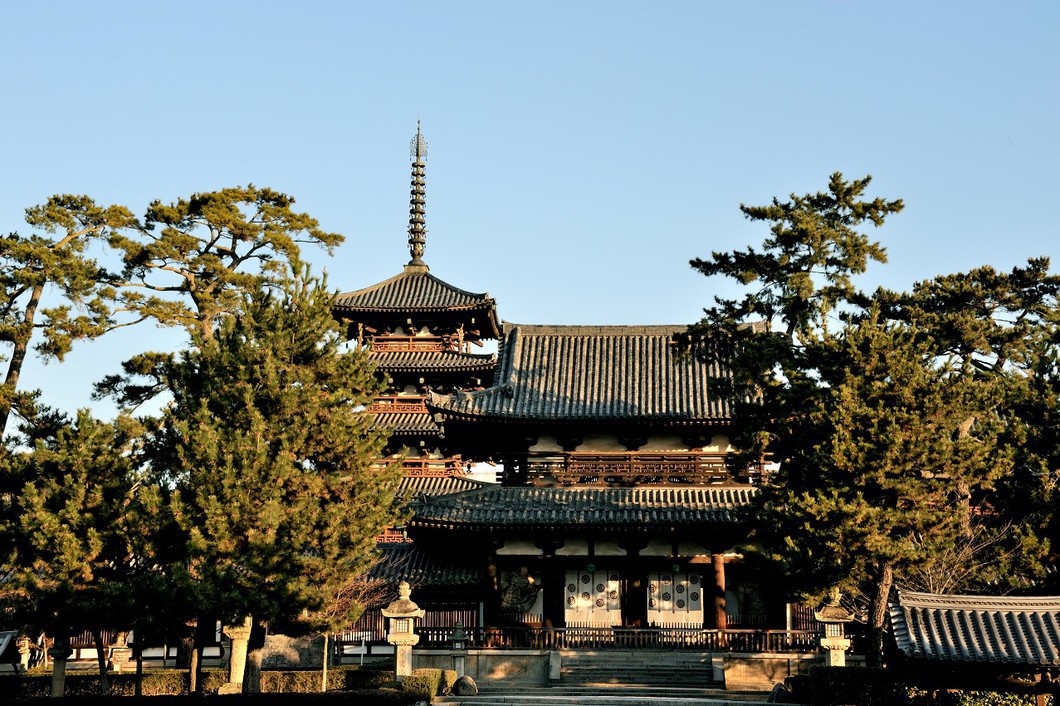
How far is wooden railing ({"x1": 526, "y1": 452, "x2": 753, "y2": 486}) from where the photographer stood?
3612cm

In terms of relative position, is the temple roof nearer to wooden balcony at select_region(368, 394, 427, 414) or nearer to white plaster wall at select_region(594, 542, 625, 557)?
wooden balcony at select_region(368, 394, 427, 414)

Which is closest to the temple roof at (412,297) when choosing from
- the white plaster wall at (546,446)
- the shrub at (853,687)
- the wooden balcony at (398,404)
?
the wooden balcony at (398,404)

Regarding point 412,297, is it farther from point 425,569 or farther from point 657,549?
point 657,549

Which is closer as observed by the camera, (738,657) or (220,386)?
(220,386)

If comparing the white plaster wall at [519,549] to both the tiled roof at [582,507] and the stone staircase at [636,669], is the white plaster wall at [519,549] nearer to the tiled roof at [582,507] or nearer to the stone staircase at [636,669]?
the tiled roof at [582,507]

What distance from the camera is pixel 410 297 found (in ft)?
160

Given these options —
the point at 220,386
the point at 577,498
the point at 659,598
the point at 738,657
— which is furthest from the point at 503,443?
the point at 220,386

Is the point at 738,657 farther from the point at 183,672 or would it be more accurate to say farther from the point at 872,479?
the point at 183,672

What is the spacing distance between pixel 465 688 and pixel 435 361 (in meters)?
19.1

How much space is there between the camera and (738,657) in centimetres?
3172

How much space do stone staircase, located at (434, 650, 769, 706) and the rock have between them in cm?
24

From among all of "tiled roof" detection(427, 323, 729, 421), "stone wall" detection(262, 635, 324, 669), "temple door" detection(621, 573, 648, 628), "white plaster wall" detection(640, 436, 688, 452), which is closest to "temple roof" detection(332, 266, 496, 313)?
"tiled roof" detection(427, 323, 729, 421)

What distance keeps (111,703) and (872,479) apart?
17.1 meters

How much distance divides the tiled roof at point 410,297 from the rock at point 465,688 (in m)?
19.6
